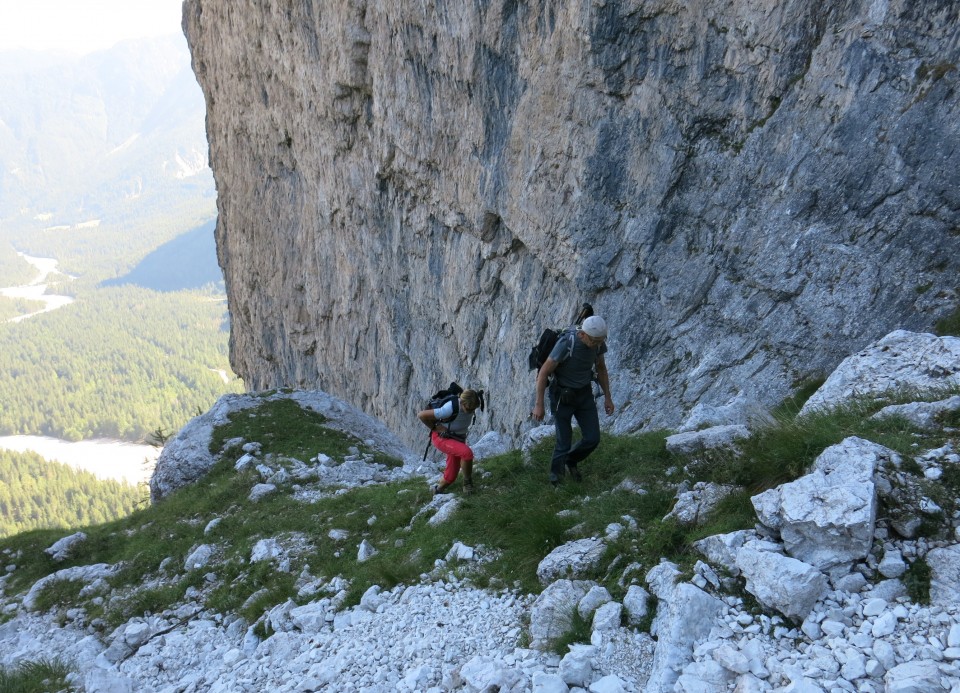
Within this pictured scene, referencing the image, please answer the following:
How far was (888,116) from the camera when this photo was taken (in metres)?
13.7

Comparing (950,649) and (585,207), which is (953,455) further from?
(585,207)

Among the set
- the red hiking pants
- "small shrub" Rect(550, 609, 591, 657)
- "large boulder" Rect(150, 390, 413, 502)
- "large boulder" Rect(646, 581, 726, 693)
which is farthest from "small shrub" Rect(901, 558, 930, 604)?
"large boulder" Rect(150, 390, 413, 502)

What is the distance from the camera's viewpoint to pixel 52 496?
124 metres

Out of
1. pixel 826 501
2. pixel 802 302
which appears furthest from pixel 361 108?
pixel 826 501

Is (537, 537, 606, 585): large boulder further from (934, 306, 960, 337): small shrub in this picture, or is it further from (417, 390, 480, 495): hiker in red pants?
(934, 306, 960, 337): small shrub

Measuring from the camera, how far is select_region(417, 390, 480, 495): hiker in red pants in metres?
10.6

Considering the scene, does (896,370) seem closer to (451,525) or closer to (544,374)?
(544,374)

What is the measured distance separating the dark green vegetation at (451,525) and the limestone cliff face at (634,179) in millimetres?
7281

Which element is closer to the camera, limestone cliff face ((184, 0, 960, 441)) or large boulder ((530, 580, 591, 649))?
large boulder ((530, 580, 591, 649))

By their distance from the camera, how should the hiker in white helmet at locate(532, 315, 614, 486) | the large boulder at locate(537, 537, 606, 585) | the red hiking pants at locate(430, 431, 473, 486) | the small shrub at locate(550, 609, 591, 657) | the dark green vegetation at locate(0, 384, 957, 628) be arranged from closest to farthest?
1. the small shrub at locate(550, 609, 591, 657)
2. the dark green vegetation at locate(0, 384, 957, 628)
3. the large boulder at locate(537, 537, 606, 585)
4. the hiker in white helmet at locate(532, 315, 614, 486)
5. the red hiking pants at locate(430, 431, 473, 486)

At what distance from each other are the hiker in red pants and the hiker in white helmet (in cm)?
162

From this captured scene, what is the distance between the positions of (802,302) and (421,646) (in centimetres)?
1227

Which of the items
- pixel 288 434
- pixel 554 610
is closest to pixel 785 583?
pixel 554 610

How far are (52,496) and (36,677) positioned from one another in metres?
140
